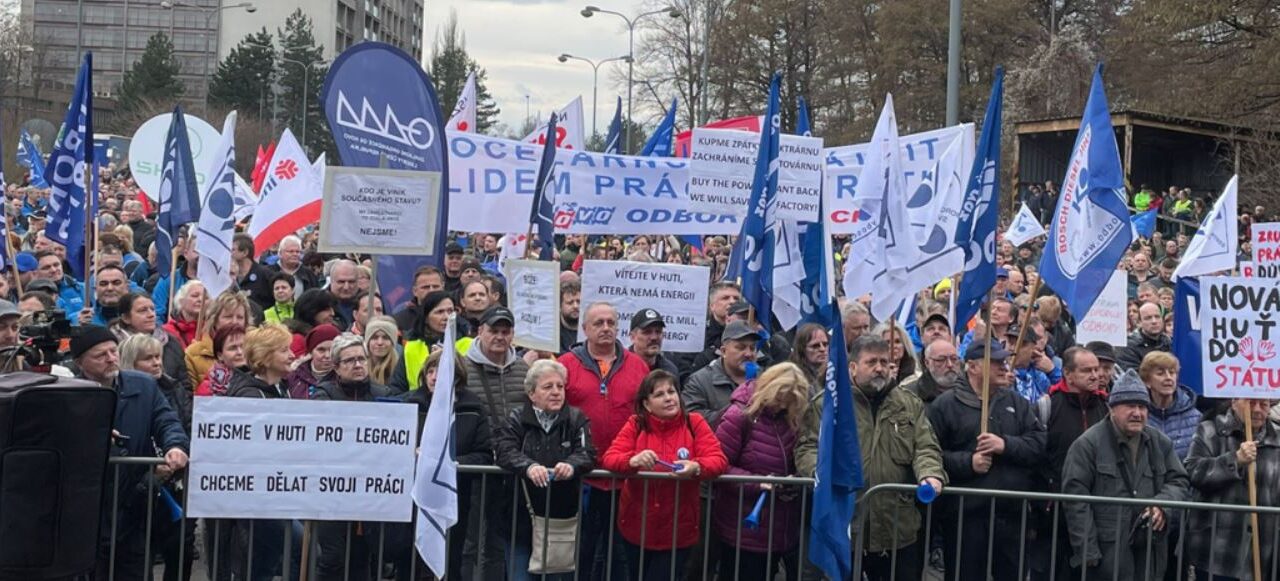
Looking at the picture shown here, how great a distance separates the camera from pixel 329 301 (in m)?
9.32

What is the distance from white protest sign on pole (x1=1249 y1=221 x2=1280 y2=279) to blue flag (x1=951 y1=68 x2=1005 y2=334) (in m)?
1.42

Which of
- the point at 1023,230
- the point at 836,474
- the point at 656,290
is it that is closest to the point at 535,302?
the point at 656,290

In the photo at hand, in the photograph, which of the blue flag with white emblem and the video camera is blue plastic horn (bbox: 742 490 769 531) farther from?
the video camera

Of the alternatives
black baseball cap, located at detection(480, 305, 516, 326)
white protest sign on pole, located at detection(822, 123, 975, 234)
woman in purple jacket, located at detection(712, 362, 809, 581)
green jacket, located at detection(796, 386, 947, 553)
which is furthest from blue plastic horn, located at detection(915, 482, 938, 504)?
white protest sign on pole, located at detection(822, 123, 975, 234)

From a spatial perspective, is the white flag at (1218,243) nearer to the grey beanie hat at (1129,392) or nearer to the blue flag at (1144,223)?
the grey beanie hat at (1129,392)

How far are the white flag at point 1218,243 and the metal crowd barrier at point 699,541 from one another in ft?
12.4

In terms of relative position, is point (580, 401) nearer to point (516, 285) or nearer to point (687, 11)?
point (516, 285)

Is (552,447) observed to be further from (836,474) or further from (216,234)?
(216,234)

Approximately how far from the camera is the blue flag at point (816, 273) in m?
9.47

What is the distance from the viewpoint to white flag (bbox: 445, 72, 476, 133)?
12695 mm

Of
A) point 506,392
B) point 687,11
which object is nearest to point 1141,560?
point 506,392

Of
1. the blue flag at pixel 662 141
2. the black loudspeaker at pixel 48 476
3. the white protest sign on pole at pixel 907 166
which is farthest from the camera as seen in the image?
the blue flag at pixel 662 141

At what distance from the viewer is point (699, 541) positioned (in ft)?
24.5

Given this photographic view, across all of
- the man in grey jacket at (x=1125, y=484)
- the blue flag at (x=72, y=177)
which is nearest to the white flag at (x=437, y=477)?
the man in grey jacket at (x=1125, y=484)
